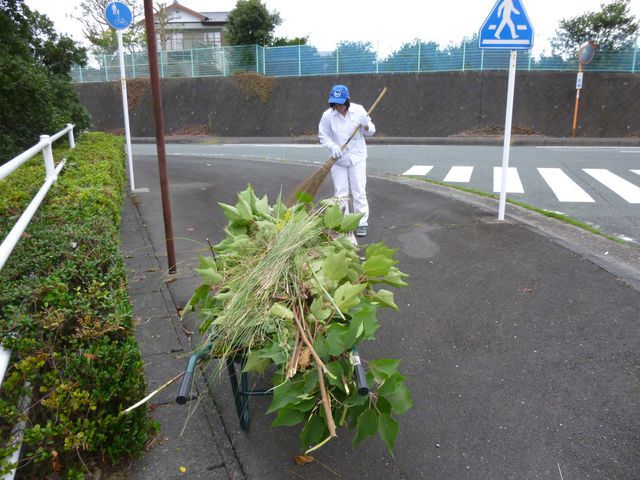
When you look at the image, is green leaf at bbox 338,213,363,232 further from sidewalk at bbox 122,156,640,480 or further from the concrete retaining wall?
the concrete retaining wall

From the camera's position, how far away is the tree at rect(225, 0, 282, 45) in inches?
1093

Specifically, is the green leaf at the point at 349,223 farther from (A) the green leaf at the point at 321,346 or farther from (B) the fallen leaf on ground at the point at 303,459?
(B) the fallen leaf on ground at the point at 303,459

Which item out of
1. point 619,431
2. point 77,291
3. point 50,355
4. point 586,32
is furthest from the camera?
point 586,32

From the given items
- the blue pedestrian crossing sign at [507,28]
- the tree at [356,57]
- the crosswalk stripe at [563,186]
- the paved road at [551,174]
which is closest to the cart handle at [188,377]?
the blue pedestrian crossing sign at [507,28]

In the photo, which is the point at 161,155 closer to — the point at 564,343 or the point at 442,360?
the point at 442,360

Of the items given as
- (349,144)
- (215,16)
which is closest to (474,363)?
(349,144)

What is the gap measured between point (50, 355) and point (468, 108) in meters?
22.7

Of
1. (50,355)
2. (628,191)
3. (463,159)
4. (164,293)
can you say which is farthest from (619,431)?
(463,159)

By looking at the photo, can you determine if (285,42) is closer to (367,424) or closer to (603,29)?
(603,29)

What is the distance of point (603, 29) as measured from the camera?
2109cm

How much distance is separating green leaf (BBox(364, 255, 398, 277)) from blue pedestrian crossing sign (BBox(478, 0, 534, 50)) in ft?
14.7

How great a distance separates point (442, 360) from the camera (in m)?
3.60

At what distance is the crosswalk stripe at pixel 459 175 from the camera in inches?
422

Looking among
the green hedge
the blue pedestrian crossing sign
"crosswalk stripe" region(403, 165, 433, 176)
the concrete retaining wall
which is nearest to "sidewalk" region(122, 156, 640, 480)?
the green hedge
